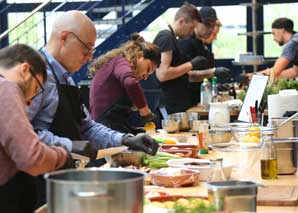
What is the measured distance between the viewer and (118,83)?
5.51 meters

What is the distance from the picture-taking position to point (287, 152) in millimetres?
3559

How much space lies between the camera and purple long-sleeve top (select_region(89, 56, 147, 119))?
546 centimetres

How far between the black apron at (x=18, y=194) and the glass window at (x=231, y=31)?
8.79 meters

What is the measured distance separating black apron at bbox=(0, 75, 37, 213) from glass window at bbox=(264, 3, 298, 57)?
8.91 m

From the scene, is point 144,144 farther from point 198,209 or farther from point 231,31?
point 231,31

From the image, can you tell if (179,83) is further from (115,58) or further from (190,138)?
(190,138)

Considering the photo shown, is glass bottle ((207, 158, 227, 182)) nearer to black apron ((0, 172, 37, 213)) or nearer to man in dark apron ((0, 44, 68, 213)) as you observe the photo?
man in dark apron ((0, 44, 68, 213))

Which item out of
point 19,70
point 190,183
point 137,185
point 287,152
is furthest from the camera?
point 287,152

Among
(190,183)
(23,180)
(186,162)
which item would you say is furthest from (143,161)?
(23,180)

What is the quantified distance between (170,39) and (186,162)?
3.75 m

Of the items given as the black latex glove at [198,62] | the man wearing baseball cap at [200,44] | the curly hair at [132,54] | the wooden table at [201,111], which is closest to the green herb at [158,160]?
the curly hair at [132,54]

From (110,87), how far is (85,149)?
86.1 inches

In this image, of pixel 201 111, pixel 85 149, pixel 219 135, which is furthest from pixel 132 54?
pixel 85 149

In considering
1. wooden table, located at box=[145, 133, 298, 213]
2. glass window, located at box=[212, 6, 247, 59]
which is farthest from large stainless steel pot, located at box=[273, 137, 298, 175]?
glass window, located at box=[212, 6, 247, 59]
